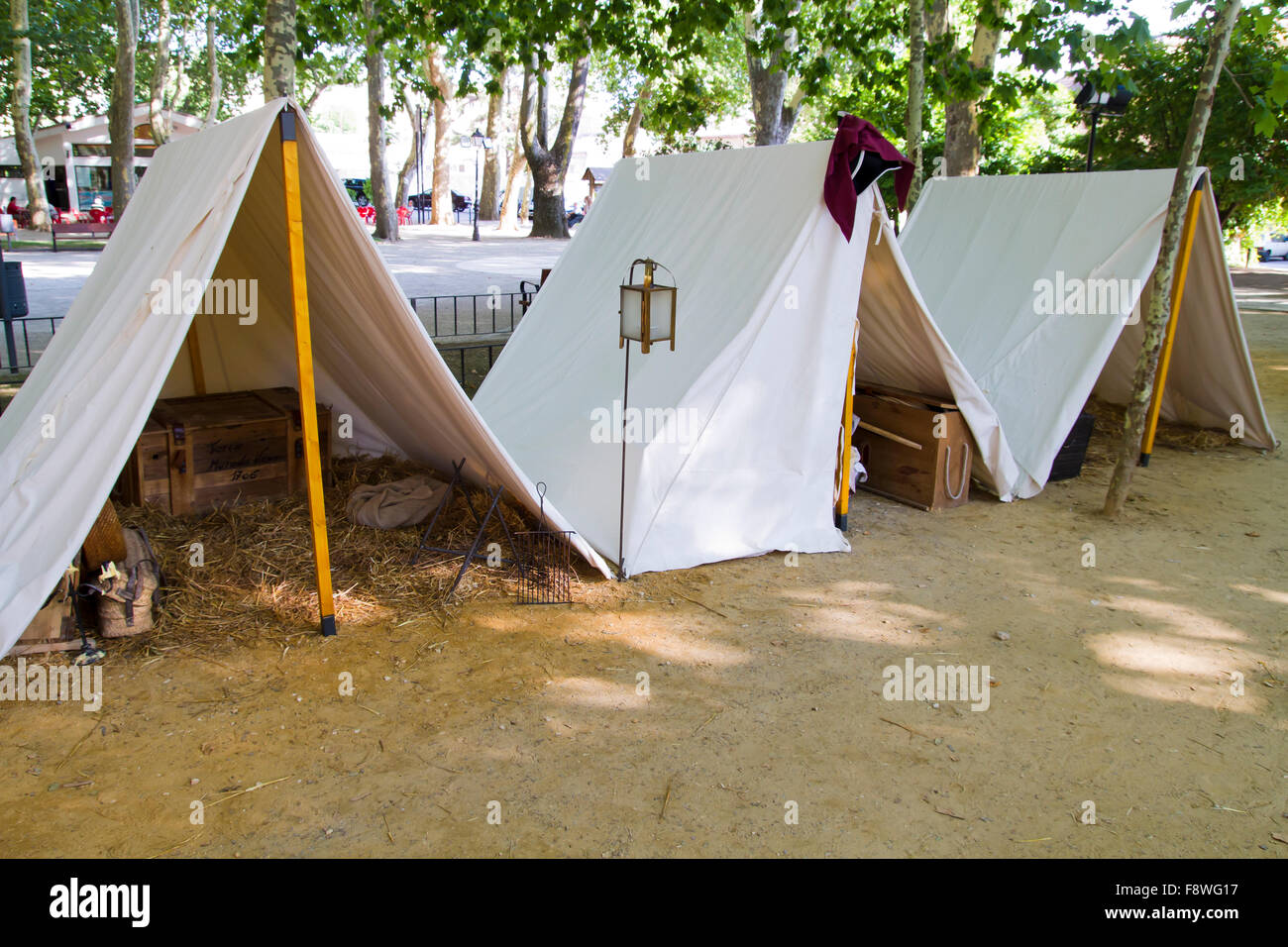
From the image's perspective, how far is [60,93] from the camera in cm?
2900

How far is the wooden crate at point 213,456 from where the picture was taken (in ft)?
16.5

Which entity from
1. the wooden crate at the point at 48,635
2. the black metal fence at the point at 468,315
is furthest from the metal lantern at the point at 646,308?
the black metal fence at the point at 468,315

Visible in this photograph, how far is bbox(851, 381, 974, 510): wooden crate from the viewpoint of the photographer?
5.87 meters

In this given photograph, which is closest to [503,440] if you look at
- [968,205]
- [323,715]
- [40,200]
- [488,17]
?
[323,715]

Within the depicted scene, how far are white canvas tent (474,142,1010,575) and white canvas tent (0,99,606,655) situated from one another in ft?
1.65

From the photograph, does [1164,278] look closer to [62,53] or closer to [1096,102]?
[1096,102]

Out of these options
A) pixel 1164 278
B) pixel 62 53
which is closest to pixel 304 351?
pixel 1164 278

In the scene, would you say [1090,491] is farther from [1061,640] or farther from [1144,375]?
[1061,640]

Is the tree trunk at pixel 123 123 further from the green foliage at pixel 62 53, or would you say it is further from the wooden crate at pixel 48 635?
the wooden crate at pixel 48 635

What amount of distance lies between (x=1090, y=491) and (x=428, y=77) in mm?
26620

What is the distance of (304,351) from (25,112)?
62.4ft

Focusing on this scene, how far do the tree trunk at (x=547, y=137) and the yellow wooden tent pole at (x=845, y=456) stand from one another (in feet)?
45.9

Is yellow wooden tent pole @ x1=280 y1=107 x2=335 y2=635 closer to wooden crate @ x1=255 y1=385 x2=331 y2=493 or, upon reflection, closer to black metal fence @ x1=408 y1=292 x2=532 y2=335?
wooden crate @ x1=255 y1=385 x2=331 y2=493

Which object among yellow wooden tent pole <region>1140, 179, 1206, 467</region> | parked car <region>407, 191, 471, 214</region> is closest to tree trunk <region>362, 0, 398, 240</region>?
yellow wooden tent pole <region>1140, 179, 1206, 467</region>
